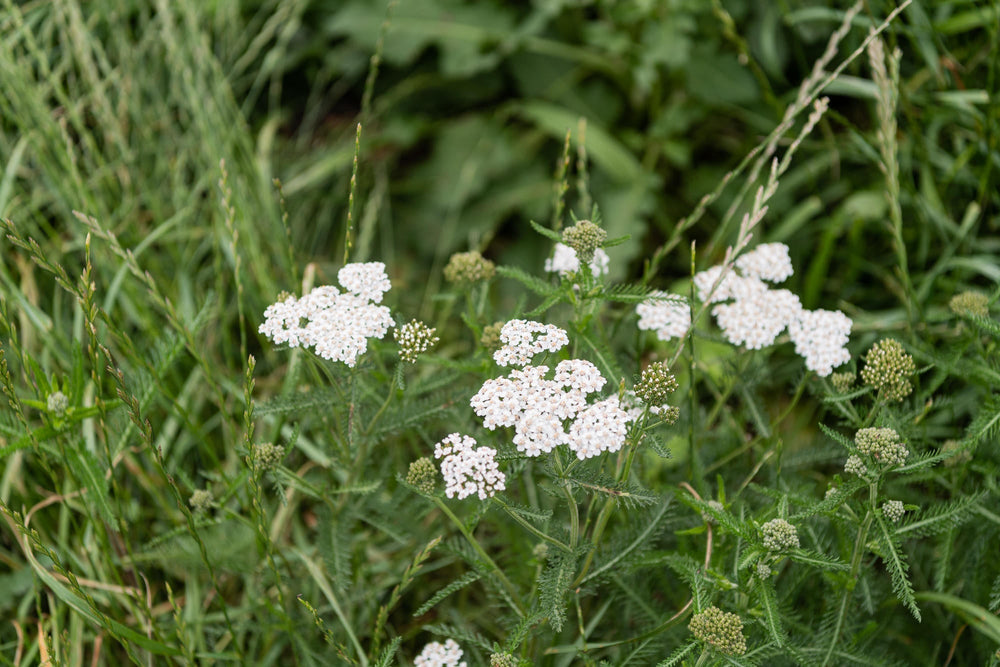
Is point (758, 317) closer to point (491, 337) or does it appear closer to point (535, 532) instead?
point (491, 337)

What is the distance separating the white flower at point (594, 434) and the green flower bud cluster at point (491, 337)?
0.39 m

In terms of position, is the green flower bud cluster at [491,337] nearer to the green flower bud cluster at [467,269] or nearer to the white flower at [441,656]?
the green flower bud cluster at [467,269]

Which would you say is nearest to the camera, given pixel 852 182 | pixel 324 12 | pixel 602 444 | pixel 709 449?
pixel 602 444

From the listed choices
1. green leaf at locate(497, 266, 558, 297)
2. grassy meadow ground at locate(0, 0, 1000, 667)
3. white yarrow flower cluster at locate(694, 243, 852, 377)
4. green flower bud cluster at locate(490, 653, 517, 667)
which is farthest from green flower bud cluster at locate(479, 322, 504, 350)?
green flower bud cluster at locate(490, 653, 517, 667)

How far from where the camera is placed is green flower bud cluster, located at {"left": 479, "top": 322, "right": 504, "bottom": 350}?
180cm

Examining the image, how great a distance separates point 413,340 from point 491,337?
0.71 ft

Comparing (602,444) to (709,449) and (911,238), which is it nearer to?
(709,449)

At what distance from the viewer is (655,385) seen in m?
1.52

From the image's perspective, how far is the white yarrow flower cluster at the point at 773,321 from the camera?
1.86 metres

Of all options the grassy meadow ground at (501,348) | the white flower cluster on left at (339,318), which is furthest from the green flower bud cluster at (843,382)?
the white flower cluster on left at (339,318)

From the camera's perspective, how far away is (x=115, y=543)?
91.0 inches

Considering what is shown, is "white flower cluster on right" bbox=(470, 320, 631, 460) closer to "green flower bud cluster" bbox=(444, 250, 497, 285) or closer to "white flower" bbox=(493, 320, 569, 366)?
"white flower" bbox=(493, 320, 569, 366)

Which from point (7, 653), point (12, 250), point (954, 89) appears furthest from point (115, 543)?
point (954, 89)

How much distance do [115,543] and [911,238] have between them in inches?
113
